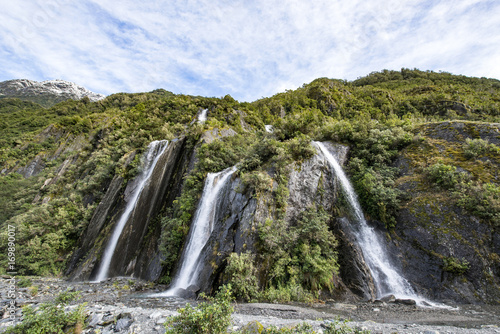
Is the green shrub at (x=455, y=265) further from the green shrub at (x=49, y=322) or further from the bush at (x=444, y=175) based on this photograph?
the green shrub at (x=49, y=322)

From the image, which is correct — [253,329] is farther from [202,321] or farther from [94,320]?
[94,320]

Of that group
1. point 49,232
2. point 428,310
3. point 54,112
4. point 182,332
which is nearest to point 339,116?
point 428,310

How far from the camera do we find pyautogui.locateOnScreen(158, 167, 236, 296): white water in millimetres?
10164

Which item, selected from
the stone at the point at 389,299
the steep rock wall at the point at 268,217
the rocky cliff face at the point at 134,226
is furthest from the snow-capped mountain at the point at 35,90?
the stone at the point at 389,299

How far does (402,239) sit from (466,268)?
2.31 m

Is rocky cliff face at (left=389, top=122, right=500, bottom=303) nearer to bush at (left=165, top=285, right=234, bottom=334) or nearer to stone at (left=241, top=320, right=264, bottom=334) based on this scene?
stone at (left=241, top=320, right=264, bottom=334)

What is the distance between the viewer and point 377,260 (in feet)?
32.3

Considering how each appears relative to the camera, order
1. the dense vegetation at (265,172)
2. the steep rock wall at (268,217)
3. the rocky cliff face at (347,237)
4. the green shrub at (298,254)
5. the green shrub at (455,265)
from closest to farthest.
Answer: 1. the green shrub at (455,265)
2. the rocky cliff face at (347,237)
3. the green shrub at (298,254)
4. the steep rock wall at (268,217)
5. the dense vegetation at (265,172)

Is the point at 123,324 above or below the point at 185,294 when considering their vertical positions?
above

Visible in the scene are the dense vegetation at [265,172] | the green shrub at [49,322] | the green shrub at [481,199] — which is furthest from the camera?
the dense vegetation at [265,172]

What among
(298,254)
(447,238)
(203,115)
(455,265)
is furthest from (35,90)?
(455,265)

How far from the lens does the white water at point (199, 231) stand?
1016 centimetres

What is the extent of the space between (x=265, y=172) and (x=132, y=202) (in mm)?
11146

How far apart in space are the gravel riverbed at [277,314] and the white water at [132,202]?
290cm
